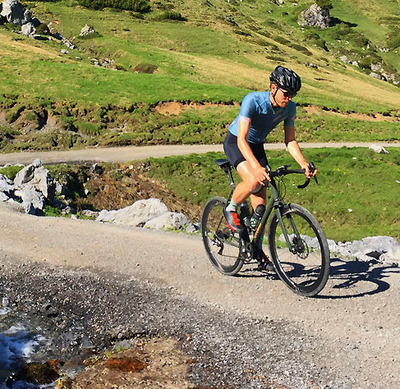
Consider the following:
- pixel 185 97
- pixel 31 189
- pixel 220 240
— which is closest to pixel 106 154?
pixel 31 189

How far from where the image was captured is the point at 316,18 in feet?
449

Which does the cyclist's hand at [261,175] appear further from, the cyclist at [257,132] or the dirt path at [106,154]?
the dirt path at [106,154]

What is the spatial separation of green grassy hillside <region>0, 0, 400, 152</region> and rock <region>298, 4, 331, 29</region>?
44.7ft

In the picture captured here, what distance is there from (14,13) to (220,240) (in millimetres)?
72907

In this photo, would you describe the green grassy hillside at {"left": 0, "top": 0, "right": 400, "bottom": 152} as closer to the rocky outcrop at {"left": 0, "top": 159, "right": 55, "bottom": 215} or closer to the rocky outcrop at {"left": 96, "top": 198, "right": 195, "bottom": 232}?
the rocky outcrop at {"left": 0, "top": 159, "right": 55, "bottom": 215}

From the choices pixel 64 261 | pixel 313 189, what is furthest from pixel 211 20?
pixel 64 261

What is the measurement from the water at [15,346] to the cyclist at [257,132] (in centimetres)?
431

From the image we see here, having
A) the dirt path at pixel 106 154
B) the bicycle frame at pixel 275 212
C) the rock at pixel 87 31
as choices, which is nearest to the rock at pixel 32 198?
the bicycle frame at pixel 275 212

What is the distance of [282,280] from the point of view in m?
8.97

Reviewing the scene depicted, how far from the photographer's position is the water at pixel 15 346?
6641mm

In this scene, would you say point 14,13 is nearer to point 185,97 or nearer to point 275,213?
point 185,97

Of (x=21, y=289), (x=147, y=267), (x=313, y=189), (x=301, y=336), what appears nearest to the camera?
(x=301, y=336)

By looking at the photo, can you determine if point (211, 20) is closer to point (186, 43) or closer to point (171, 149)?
point (186, 43)

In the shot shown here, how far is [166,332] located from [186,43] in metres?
78.7
